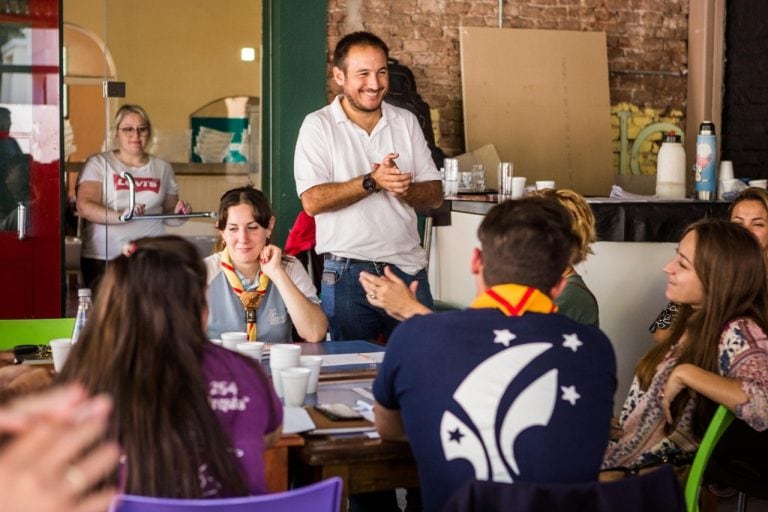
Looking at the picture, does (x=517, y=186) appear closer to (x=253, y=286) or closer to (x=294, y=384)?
(x=253, y=286)

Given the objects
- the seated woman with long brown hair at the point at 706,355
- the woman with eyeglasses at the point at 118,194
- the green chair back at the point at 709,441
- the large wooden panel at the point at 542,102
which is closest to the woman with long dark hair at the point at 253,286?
the seated woman with long brown hair at the point at 706,355

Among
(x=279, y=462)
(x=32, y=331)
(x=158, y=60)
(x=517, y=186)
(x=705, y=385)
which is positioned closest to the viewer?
(x=279, y=462)

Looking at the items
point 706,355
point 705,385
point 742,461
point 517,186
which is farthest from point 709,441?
point 517,186

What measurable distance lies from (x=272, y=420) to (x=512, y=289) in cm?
58

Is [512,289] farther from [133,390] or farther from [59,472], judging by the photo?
[59,472]

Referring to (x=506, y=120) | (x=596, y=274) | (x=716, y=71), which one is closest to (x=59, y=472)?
(x=596, y=274)

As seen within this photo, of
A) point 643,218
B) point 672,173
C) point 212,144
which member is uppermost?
point 212,144

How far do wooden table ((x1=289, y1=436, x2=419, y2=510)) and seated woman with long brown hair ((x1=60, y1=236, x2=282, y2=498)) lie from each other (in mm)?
355

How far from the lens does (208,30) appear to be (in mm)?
6184

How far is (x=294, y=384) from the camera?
8.86ft

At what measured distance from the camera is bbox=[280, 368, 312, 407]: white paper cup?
8.85 feet

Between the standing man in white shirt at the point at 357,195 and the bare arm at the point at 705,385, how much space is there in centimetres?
149

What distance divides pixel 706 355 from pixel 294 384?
1.11 m

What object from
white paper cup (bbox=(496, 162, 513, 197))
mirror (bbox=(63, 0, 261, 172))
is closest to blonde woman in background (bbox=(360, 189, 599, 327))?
white paper cup (bbox=(496, 162, 513, 197))
